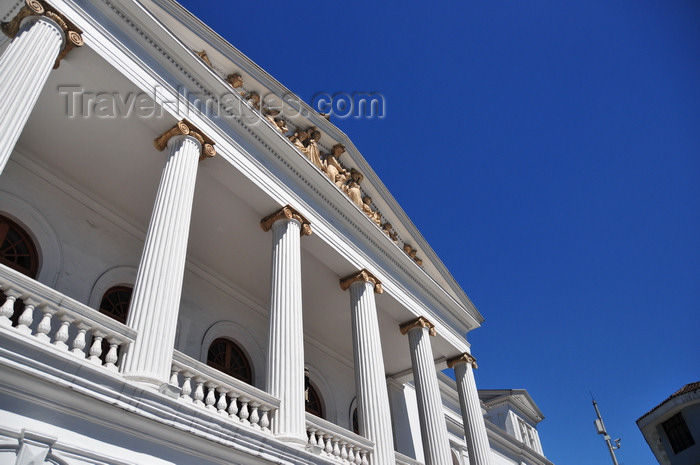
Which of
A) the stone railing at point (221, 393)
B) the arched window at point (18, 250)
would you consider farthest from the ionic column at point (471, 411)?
the arched window at point (18, 250)

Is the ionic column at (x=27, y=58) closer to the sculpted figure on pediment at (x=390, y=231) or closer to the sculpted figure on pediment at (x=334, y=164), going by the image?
the sculpted figure on pediment at (x=334, y=164)

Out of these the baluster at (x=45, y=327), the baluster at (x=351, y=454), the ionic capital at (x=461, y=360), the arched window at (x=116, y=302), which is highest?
the ionic capital at (x=461, y=360)

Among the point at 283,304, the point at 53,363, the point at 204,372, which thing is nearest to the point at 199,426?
the point at 204,372

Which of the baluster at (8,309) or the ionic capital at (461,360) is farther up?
the ionic capital at (461,360)

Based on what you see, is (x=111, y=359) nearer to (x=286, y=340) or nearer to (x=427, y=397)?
(x=286, y=340)

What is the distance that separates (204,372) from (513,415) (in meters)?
26.3

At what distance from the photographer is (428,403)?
13.0m

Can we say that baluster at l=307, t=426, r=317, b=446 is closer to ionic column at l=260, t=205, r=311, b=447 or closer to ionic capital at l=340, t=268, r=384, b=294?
ionic column at l=260, t=205, r=311, b=447

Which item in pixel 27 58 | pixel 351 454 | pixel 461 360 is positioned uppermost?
pixel 461 360

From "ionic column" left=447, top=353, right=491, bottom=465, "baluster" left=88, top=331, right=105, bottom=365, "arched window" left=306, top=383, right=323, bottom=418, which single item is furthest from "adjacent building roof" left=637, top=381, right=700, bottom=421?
"baluster" left=88, top=331, right=105, bottom=365

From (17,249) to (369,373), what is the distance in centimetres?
698

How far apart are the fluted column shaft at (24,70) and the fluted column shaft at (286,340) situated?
4725mm

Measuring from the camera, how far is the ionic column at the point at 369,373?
34.3 ft

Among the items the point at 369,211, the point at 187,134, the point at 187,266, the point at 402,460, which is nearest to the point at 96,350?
the point at 187,134
